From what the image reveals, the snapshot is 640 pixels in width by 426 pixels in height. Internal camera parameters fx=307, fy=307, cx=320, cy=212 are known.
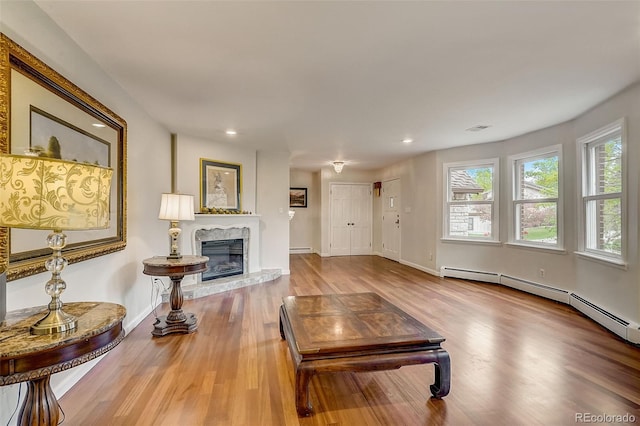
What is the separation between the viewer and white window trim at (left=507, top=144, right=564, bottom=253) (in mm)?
4074

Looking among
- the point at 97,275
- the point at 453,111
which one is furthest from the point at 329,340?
the point at 453,111

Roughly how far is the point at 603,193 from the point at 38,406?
4887 millimetres

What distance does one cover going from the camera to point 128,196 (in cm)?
302

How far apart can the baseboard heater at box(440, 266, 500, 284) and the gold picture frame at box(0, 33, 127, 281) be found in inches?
199

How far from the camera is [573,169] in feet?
12.7

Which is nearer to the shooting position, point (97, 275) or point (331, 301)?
point (97, 275)

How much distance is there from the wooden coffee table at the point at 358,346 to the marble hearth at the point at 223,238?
2.57 metres

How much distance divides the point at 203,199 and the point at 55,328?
3605 mm

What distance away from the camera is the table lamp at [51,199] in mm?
1107

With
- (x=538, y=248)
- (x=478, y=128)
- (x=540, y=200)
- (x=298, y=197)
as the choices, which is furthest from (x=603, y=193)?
(x=298, y=197)

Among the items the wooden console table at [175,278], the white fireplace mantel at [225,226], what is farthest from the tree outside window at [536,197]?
the wooden console table at [175,278]

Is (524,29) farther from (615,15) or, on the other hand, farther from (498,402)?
(498,402)

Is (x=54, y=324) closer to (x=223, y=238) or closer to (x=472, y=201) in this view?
(x=223, y=238)

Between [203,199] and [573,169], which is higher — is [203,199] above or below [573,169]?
below
